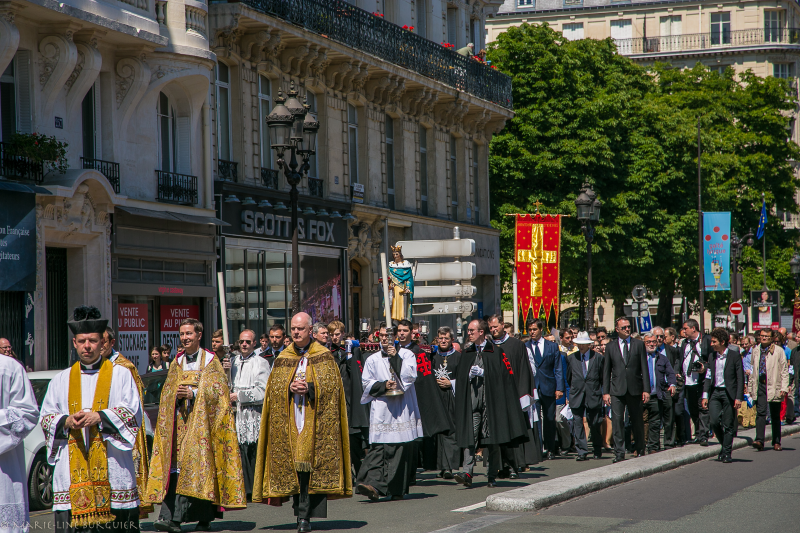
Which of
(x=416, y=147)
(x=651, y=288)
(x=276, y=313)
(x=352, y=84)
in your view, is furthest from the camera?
(x=651, y=288)

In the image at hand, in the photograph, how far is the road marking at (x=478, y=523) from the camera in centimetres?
1016

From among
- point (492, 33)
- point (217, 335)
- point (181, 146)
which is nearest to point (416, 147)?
point (181, 146)

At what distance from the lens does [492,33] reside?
7388 centimetres

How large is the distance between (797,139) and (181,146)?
61508 millimetres

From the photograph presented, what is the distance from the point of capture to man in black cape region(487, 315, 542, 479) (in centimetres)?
1373

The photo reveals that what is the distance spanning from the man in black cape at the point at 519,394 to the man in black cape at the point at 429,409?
80 centimetres

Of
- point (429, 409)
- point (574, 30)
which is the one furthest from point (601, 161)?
point (574, 30)

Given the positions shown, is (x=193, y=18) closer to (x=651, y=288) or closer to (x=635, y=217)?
(x=635, y=217)

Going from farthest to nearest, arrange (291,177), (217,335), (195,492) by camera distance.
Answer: (291,177) → (217,335) → (195,492)

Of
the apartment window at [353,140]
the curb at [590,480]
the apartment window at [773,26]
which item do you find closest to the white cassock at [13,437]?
the curb at [590,480]

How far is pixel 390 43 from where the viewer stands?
29.4 meters

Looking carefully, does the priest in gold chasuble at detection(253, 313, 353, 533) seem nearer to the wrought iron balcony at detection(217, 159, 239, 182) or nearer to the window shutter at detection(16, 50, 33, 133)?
the window shutter at detection(16, 50, 33, 133)

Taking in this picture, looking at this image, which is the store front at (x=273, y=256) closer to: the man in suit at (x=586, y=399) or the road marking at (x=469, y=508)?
the man in suit at (x=586, y=399)

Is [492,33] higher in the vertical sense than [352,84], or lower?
higher
